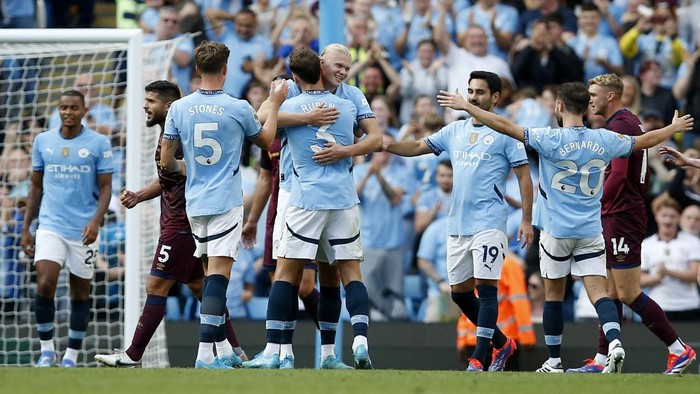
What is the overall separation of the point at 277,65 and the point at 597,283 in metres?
7.51

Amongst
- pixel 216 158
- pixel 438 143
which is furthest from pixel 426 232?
pixel 216 158

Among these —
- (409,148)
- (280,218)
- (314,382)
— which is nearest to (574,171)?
(409,148)

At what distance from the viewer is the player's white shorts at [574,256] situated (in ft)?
32.2

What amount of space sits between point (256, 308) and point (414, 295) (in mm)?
1850

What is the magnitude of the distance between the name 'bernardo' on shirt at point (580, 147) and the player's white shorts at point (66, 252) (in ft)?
15.2

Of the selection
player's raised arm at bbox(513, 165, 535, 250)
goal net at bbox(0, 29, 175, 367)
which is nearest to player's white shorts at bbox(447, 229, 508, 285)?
player's raised arm at bbox(513, 165, 535, 250)

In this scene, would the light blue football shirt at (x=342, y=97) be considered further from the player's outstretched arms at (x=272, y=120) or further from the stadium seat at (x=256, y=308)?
the stadium seat at (x=256, y=308)

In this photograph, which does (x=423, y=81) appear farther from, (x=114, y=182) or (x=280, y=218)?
(x=280, y=218)

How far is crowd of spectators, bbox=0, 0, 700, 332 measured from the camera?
1405cm

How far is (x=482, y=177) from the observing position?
9961 mm

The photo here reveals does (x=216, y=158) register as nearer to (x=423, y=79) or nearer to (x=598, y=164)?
(x=598, y=164)

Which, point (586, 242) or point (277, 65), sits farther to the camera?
point (277, 65)

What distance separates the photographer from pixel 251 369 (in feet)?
29.6

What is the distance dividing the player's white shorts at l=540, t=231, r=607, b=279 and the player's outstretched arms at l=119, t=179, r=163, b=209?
308 centimetres
